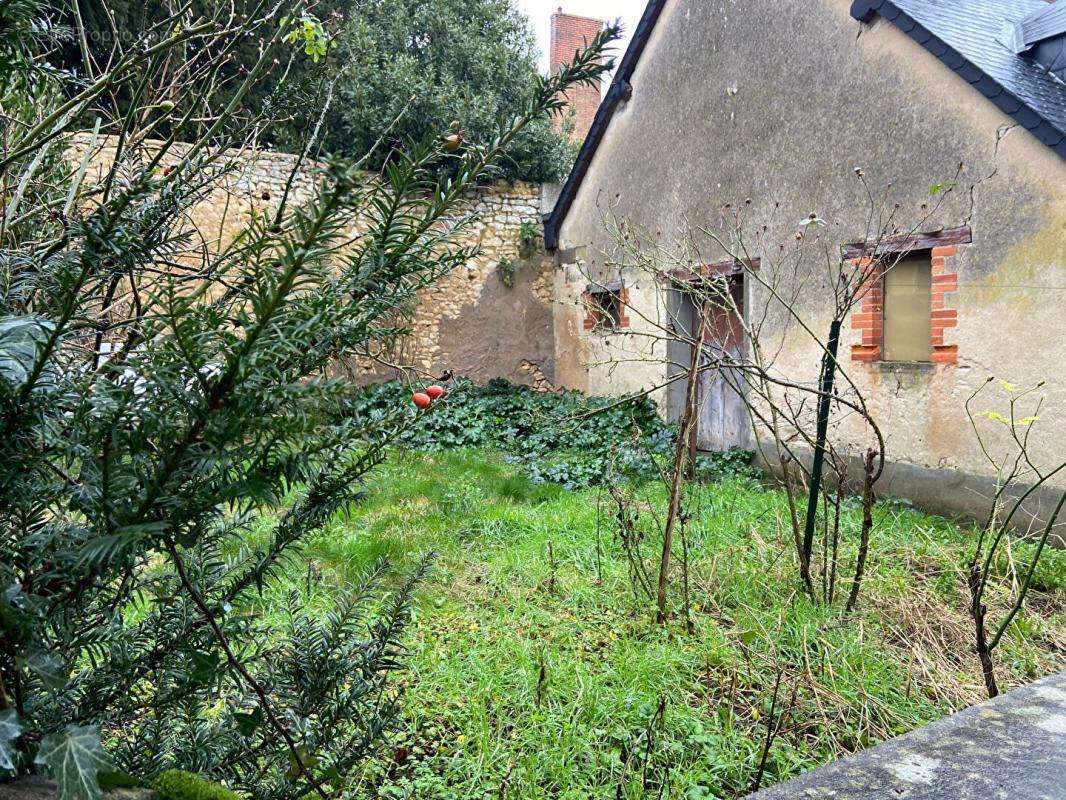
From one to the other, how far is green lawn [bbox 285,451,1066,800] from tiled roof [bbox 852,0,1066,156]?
275cm

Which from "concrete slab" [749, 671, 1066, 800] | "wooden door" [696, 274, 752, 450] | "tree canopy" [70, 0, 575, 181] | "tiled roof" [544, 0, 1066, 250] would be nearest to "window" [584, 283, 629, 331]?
"wooden door" [696, 274, 752, 450]

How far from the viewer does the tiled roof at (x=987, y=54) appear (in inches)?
186

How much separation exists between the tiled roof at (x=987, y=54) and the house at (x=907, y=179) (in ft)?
0.05

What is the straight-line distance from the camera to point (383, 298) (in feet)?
3.03

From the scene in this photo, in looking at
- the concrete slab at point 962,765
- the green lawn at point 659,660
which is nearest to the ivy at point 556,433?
the green lawn at point 659,660

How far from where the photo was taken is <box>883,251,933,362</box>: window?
563cm

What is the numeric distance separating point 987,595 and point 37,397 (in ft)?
13.9

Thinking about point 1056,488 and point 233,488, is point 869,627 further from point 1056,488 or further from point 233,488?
point 233,488

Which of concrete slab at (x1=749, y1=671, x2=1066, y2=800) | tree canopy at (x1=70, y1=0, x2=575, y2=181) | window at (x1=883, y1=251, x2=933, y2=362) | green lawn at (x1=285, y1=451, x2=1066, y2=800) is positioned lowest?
green lawn at (x1=285, y1=451, x2=1066, y2=800)

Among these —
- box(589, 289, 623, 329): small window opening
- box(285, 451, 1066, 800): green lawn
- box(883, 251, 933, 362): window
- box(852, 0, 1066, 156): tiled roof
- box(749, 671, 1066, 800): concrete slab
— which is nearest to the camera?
box(749, 671, 1066, 800): concrete slab

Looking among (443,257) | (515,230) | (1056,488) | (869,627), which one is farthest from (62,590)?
(515,230)

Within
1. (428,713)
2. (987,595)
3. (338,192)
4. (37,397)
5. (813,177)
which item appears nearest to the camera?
(338,192)

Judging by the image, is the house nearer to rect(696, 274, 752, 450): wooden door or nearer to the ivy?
rect(696, 274, 752, 450): wooden door

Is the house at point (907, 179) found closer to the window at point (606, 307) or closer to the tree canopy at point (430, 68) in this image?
the window at point (606, 307)
